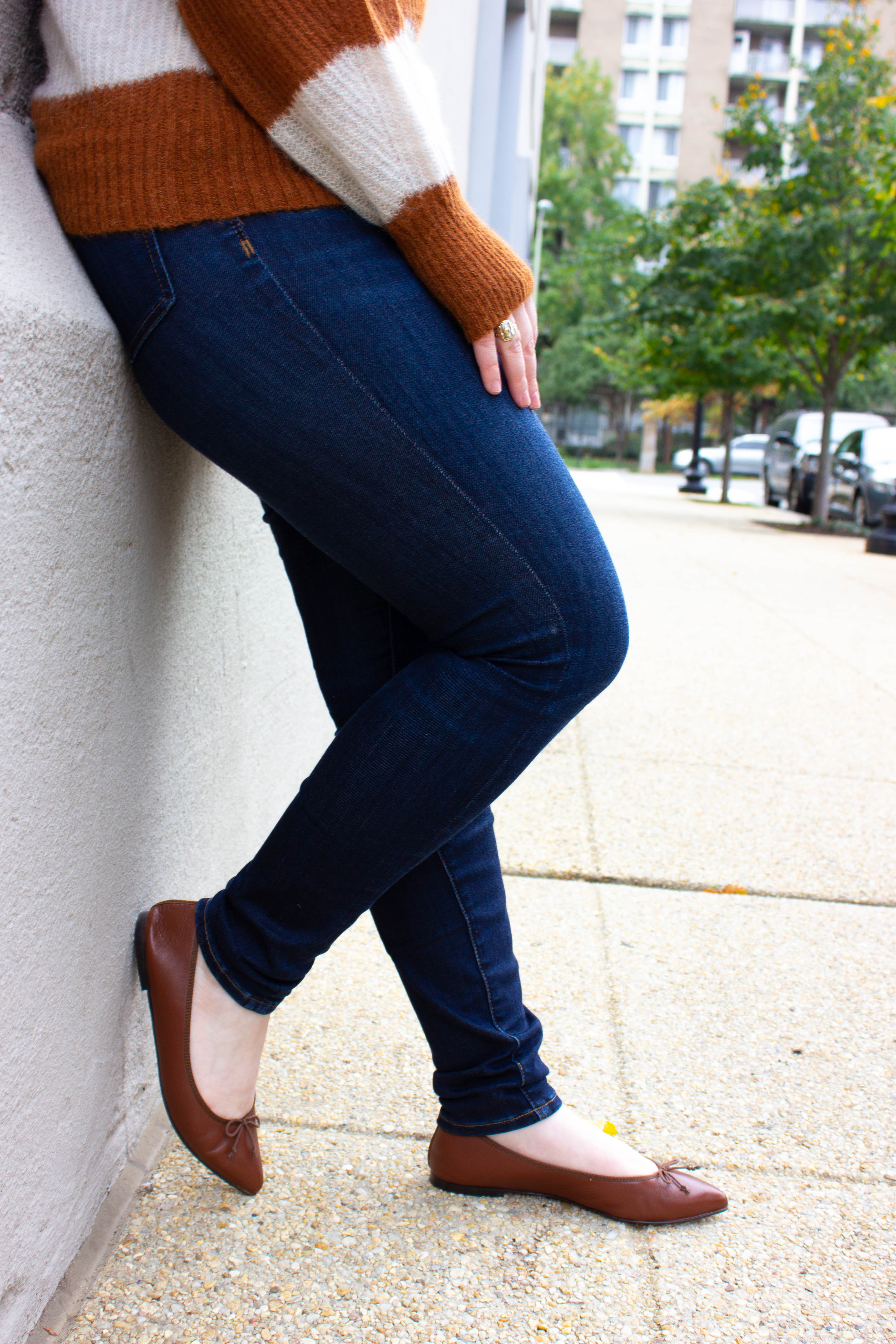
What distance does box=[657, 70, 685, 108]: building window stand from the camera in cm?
4628

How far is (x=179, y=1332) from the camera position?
1.18m

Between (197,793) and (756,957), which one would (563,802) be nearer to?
(756,957)

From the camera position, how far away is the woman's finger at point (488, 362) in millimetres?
1165

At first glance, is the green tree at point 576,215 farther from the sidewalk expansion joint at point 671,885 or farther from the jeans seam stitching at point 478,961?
the jeans seam stitching at point 478,961

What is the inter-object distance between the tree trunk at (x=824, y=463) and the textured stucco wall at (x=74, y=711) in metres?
14.1

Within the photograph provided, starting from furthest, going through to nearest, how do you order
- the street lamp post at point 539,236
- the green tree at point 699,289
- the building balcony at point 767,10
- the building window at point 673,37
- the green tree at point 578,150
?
the building window at point 673,37, the building balcony at point 767,10, the green tree at point 578,150, the street lamp post at point 539,236, the green tree at point 699,289

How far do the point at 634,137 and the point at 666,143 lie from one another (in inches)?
58.2

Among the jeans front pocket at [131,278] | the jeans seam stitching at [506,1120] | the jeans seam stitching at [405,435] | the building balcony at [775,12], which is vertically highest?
the building balcony at [775,12]

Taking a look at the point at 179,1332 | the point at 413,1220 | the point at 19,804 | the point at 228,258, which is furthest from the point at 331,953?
the point at 228,258

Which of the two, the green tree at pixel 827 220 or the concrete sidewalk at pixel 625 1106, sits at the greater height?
the green tree at pixel 827 220

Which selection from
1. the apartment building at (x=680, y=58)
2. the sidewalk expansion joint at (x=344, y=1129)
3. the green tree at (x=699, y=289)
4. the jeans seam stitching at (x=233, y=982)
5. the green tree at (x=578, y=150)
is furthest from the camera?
the apartment building at (x=680, y=58)

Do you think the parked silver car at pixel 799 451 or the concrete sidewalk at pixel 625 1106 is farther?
the parked silver car at pixel 799 451

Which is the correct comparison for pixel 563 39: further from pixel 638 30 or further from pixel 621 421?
pixel 621 421

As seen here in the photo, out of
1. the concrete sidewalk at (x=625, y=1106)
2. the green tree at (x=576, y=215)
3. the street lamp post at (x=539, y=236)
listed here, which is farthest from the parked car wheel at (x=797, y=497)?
the green tree at (x=576, y=215)
